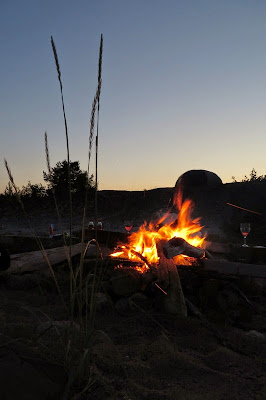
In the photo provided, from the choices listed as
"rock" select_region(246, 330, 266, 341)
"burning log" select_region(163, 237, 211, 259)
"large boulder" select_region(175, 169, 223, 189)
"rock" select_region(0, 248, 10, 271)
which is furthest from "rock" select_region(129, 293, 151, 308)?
"large boulder" select_region(175, 169, 223, 189)

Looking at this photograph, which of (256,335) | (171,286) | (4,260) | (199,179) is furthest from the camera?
(199,179)

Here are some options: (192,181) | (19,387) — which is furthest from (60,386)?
(192,181)

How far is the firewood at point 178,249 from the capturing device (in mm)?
4211

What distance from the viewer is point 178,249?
4273 mm

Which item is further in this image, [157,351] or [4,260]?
[4,260]

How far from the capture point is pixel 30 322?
3.28 meters

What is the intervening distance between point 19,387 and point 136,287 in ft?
8.66

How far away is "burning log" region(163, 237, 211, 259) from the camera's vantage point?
4211 millimetres

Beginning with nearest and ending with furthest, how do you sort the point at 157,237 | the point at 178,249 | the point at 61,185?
the point at 178,249 → the point at 157,237 → the point at 61,185

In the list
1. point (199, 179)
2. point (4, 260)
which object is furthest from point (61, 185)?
point (4, 260)

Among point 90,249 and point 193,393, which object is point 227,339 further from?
point 90,249

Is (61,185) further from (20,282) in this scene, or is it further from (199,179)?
(20,282)

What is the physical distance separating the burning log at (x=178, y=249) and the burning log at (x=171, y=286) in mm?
81

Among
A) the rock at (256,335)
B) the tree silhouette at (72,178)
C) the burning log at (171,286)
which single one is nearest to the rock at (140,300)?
the burning log at (171,286)
